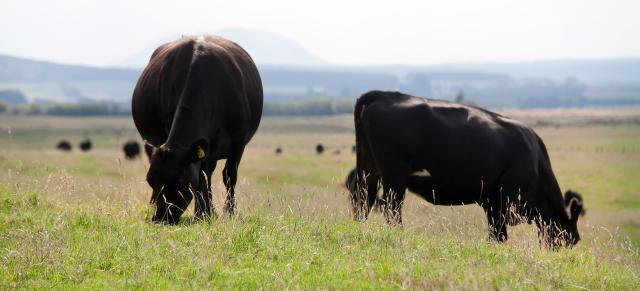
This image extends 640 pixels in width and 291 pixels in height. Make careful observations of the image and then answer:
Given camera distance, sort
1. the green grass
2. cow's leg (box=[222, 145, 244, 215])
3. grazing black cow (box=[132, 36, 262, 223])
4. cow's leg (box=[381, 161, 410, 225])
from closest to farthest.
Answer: the green grass < grazing black cow (box=[132, 36, 262, 223]) < cow's leg (box=[222, 145, 244, 215]) < cow's leg (box=[381, 161, 410, 225])

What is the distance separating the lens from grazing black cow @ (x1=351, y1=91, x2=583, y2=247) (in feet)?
44.1

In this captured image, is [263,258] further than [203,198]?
No

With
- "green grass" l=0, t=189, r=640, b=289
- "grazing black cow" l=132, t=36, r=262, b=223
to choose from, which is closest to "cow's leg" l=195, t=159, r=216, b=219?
"grazing black cow" l=132, t=36, r=262, b=223

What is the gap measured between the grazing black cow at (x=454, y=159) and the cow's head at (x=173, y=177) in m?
3.60

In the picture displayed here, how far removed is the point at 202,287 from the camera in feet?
23.9

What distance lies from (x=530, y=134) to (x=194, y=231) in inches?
280

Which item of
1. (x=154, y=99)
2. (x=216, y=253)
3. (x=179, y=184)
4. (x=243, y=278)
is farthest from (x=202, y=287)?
(x=154, y=99)

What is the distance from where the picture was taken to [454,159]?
13.7 m

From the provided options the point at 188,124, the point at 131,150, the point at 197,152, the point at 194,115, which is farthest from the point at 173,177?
the point at 131,150

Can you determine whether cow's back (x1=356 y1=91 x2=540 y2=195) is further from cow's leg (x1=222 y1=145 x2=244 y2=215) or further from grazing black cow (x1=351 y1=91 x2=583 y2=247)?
cow's leg (x1=222 y1=145 x2=244 y2=215)

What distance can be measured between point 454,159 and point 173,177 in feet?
16.9

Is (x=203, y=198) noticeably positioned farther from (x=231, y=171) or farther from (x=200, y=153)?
(x=231, y=171)

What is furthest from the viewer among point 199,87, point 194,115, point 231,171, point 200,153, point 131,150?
point 131,150

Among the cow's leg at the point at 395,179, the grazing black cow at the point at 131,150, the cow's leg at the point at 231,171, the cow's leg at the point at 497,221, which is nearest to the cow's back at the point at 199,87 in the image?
the cow's leg at the point at 231,171
